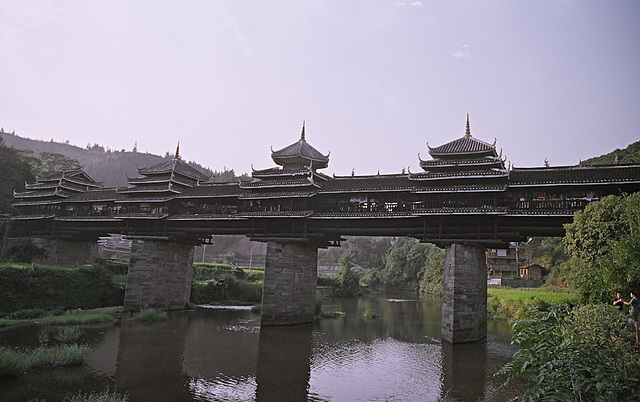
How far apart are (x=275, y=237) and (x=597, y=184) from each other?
17.6 meters

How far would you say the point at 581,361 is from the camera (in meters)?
5.57

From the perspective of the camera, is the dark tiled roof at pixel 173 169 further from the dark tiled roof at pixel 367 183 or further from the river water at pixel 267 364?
the dark tiled roof at pixel 367 183

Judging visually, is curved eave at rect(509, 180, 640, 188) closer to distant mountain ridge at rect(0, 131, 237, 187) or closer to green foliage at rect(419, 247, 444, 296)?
A: green foliage at rect(419, 247, 444, 296)

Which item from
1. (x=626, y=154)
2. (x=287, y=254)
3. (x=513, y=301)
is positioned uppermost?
(x=626, y=154)

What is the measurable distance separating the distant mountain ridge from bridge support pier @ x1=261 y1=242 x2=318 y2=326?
96.9 m

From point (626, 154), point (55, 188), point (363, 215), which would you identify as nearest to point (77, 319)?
point (55, 188)

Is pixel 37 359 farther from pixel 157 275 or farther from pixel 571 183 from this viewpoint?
pixel 571 183

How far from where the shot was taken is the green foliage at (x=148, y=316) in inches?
1037

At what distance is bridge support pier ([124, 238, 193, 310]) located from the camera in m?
28.6

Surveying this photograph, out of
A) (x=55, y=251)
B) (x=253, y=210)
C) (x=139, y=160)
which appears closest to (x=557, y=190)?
(x=253, y=210)

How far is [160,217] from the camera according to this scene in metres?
28.6

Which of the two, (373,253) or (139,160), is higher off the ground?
(139,160)

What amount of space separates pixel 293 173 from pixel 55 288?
17.3m

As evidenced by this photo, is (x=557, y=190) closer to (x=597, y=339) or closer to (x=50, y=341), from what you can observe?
(x=597, y=339)
